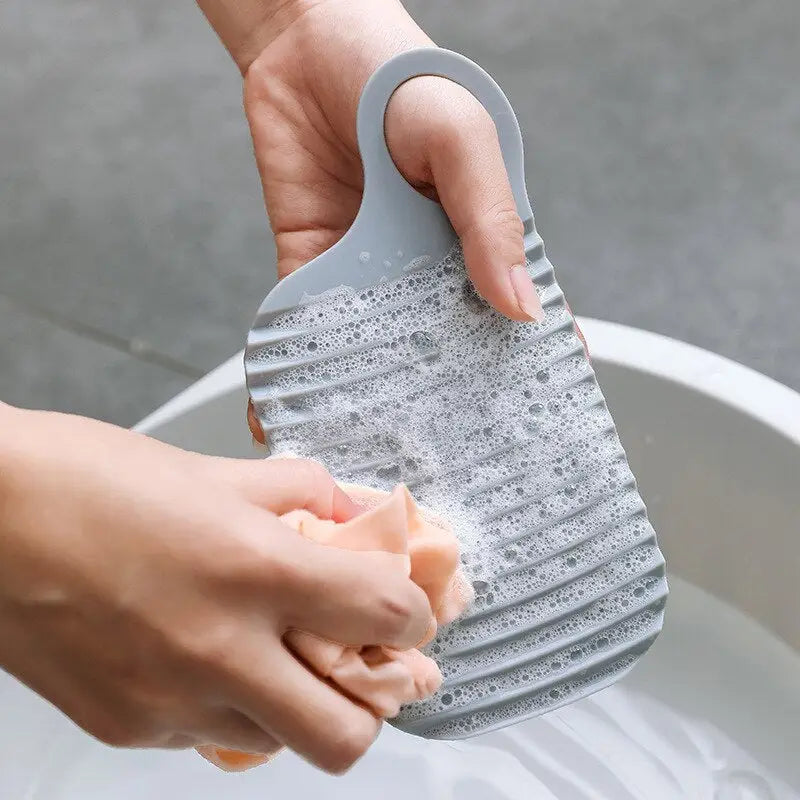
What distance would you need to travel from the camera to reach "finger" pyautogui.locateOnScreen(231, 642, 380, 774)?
18.0 inches

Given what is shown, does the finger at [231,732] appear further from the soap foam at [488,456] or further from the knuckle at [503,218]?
the knuckle at [503,218]

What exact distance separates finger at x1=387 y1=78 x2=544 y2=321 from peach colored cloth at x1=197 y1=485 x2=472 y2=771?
16 centimetres

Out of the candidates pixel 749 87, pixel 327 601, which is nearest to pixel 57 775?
pixel 327 601

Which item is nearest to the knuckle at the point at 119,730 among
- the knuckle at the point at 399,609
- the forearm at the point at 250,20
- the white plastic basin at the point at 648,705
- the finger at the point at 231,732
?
the finger at the point at 231,732

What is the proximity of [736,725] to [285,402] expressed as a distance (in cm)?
60

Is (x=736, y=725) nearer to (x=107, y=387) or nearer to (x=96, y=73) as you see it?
(x=107, y=387)

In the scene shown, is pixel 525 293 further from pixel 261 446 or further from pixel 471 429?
pixel 261 446

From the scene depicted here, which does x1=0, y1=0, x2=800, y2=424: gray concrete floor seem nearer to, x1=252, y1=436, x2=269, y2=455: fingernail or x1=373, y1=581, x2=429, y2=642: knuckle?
x1=252, y1=436, x2=269, y2=455: fingernail

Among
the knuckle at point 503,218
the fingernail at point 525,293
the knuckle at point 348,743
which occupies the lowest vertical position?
the knuckle at point 348,743

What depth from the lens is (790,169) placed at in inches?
56.9

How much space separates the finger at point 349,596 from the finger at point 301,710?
0.02m

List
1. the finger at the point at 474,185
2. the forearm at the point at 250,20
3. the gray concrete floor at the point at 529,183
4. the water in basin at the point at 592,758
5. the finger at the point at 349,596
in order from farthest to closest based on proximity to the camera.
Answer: the gray concrete floor at the point at 529,183 → the water in basin at the point at 592,758 → the forearm at the point at 250,20 → the finger at the point at 474,185 → the finger at the point at 349,596

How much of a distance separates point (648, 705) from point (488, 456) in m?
0.48

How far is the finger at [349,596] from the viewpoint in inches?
17.8
